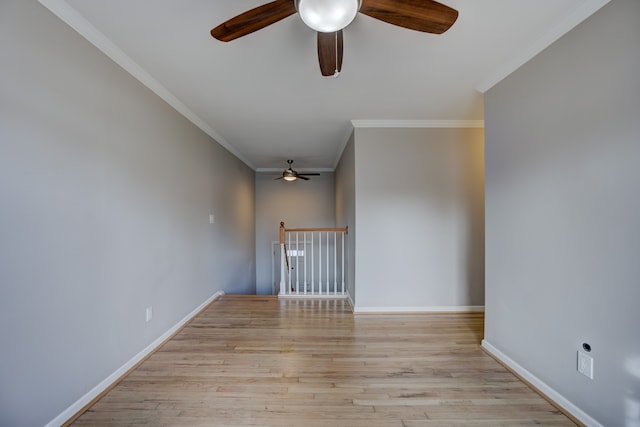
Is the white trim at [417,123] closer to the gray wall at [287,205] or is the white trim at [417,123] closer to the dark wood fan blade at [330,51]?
the dark wood fan blade at [330,51]

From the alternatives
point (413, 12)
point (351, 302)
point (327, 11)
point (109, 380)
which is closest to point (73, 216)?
point (109, 380)

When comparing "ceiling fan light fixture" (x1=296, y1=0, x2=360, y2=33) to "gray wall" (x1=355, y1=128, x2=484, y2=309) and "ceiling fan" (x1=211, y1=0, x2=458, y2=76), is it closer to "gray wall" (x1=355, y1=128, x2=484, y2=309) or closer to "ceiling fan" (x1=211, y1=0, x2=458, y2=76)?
"ceiling fan" (x1=211, y1=0, x2=458, y2=76)

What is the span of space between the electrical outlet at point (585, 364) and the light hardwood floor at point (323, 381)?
0.34m

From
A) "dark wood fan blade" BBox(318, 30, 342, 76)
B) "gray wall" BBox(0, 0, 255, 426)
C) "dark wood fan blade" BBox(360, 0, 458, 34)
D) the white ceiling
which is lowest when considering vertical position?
"gray wall" BBox(0, 0, 255, 426)

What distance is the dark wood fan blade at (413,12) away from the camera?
3.92 feet

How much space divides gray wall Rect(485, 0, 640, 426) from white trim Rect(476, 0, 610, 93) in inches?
1.7

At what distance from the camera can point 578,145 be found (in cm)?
156

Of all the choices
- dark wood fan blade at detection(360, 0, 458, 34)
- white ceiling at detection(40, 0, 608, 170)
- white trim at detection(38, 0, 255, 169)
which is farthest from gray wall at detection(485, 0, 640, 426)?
white trim at detection(38, 0, 255, 169)

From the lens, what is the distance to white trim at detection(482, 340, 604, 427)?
152cm

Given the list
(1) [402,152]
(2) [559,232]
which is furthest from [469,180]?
(2) [559,232]

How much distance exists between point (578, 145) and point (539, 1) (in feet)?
2.82

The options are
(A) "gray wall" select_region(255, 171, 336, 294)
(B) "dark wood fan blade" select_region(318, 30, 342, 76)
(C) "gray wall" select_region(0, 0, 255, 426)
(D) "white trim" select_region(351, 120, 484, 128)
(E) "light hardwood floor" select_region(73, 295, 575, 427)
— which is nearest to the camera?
(C) "gray wall" select_region(0, 0, 255, 426)

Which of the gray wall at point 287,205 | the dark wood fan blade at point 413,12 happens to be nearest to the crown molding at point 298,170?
the gray wall at point 287,205

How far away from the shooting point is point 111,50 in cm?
184
